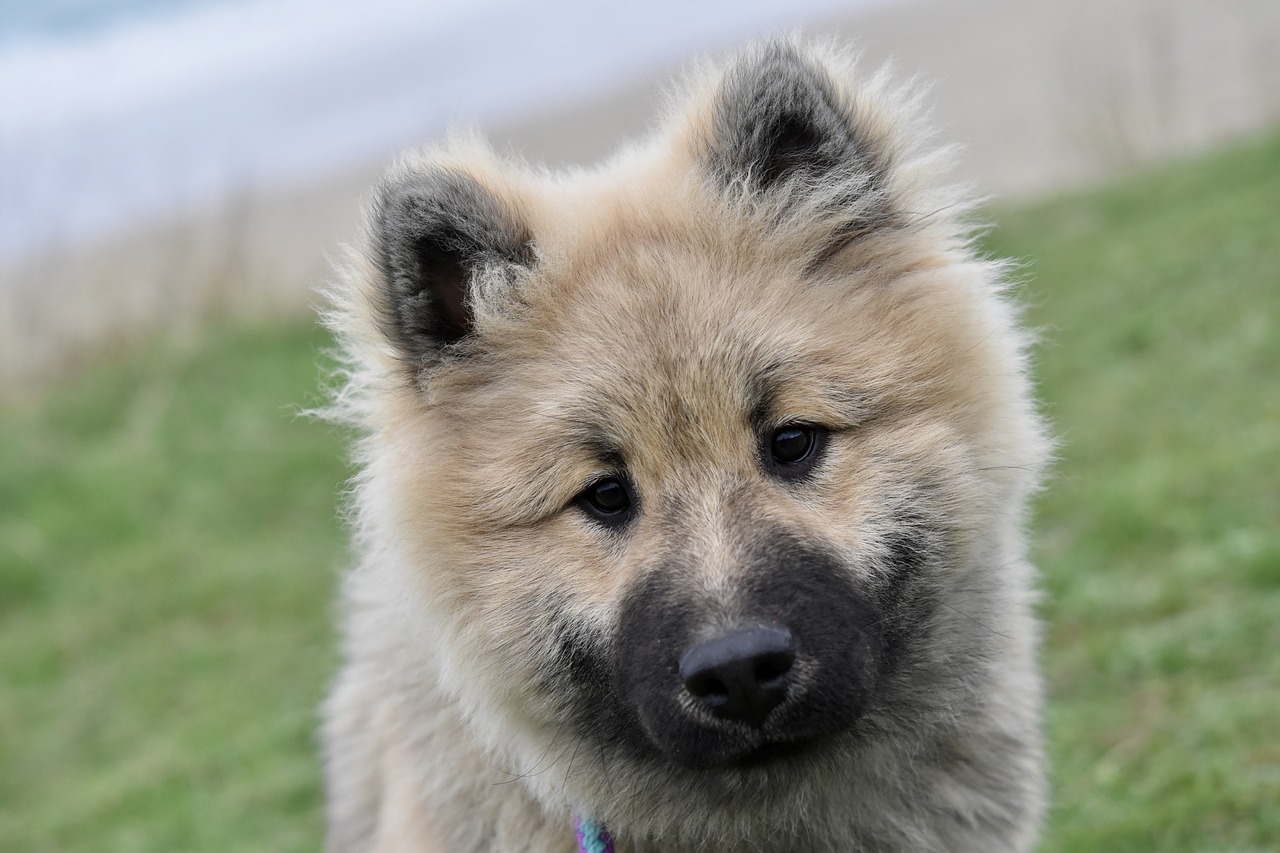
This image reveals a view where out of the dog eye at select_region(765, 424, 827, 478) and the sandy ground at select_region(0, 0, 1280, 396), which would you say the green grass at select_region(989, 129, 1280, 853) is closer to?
the dog eye at select_region(765, 424, 827, 478)

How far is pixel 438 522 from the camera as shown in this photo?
2.79 meters

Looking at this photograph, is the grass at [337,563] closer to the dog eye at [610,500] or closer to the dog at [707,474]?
the dog at [707,474]

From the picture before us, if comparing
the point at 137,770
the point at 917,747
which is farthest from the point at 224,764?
the point at 917,747

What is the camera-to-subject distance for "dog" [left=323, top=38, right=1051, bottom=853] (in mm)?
2549

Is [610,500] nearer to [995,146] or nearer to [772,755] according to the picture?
[772,755]

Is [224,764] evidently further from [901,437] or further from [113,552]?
[901,437]

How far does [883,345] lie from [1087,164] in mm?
12145

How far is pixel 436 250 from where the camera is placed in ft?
9.27

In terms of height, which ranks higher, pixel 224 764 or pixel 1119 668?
pixel 1119 668

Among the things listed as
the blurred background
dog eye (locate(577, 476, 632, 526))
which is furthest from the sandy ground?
dog eye (locate(577, 476, 632, 526))

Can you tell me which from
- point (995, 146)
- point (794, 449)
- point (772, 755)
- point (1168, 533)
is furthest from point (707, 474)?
point (995, 146)

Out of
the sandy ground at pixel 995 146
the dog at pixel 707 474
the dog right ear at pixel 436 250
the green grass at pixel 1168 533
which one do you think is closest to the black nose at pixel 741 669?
the dog at pixel 707 474

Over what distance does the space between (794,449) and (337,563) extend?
553 centimetres

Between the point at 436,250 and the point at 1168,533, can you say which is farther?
the point at 1168,533
